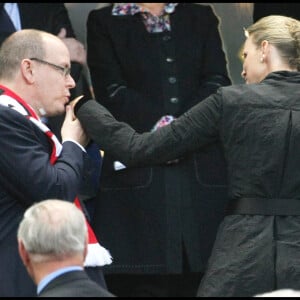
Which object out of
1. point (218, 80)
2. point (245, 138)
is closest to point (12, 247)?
point (245, 138)

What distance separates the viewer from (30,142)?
5023 mm

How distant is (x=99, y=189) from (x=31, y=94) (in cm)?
145

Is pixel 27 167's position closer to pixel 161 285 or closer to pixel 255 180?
pixel 255 180

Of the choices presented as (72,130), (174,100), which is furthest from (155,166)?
Result: (72,130)

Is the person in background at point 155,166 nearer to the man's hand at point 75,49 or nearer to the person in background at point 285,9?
the man's hand at point 75,49

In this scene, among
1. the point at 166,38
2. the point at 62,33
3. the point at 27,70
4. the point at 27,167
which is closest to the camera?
the point at 27,167

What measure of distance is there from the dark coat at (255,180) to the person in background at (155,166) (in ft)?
3.61

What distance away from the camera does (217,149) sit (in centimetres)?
675

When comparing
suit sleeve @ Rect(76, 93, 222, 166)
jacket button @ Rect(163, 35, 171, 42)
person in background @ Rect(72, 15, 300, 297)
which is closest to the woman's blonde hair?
person in background @ Rect(72, 15, 300, 297)

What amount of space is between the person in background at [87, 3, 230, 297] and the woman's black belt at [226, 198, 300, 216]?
1153 mm

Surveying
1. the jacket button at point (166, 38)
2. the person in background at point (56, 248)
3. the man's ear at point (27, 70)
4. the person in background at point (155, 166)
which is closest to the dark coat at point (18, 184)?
the man's ear at point (27, 70)

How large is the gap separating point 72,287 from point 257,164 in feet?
4.79

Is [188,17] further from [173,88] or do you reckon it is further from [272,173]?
[272,173]

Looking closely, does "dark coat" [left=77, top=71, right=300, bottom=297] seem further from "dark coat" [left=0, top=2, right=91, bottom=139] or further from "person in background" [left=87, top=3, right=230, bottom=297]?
"dark coat" [left=0, top=2, right=91, bottom=139]
